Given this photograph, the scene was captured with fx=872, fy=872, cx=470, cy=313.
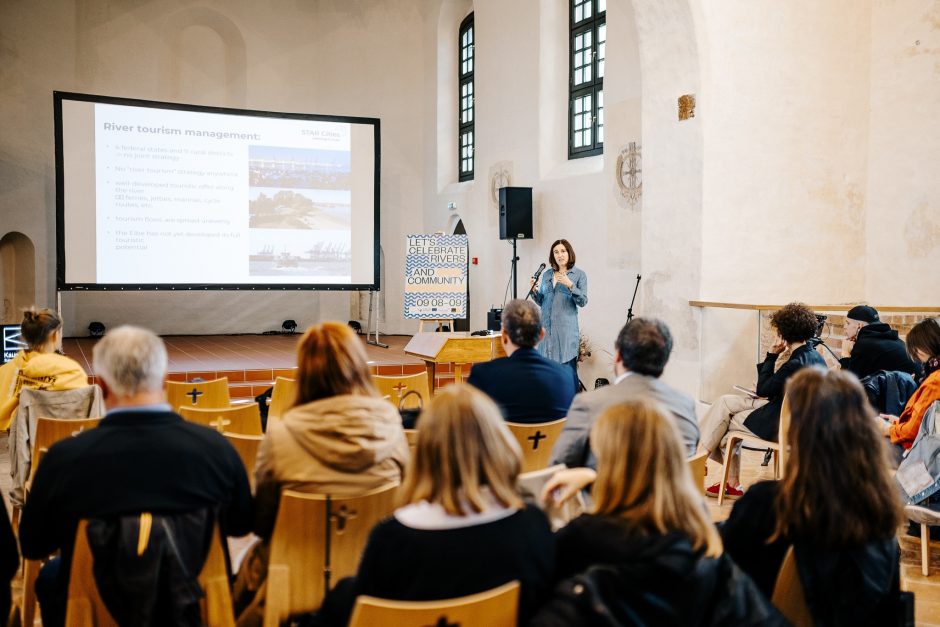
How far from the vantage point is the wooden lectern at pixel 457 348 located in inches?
264

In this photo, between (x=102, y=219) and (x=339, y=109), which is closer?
Answer: (x=102, y=219)

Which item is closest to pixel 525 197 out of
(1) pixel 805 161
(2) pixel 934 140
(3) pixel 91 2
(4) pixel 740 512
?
(1) pixel 805 161

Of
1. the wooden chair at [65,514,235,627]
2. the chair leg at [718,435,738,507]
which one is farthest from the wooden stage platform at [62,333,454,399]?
the wooden chair at [65,514,235,627]

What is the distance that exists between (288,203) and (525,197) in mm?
2826

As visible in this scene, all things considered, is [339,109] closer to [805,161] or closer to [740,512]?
[805,161]

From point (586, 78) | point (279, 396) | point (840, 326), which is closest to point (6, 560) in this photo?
point (279, 396)

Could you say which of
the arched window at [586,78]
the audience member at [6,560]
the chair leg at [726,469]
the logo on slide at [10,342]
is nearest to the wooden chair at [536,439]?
the chair leg at [726,469]

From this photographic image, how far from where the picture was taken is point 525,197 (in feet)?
34.1

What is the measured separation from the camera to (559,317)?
6914 mm

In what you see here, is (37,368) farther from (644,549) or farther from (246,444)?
(644,549)

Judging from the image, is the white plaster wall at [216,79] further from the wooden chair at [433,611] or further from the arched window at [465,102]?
the wooden chair at [433,611]

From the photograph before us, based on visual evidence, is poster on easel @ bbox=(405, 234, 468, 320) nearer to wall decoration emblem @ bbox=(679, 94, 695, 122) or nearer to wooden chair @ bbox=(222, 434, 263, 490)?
wall decoration emblem @ bbox=(679, 94, 695, 122)

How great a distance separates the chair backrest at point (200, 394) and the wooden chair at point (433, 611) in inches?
131

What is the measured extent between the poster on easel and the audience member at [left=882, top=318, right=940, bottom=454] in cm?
610
